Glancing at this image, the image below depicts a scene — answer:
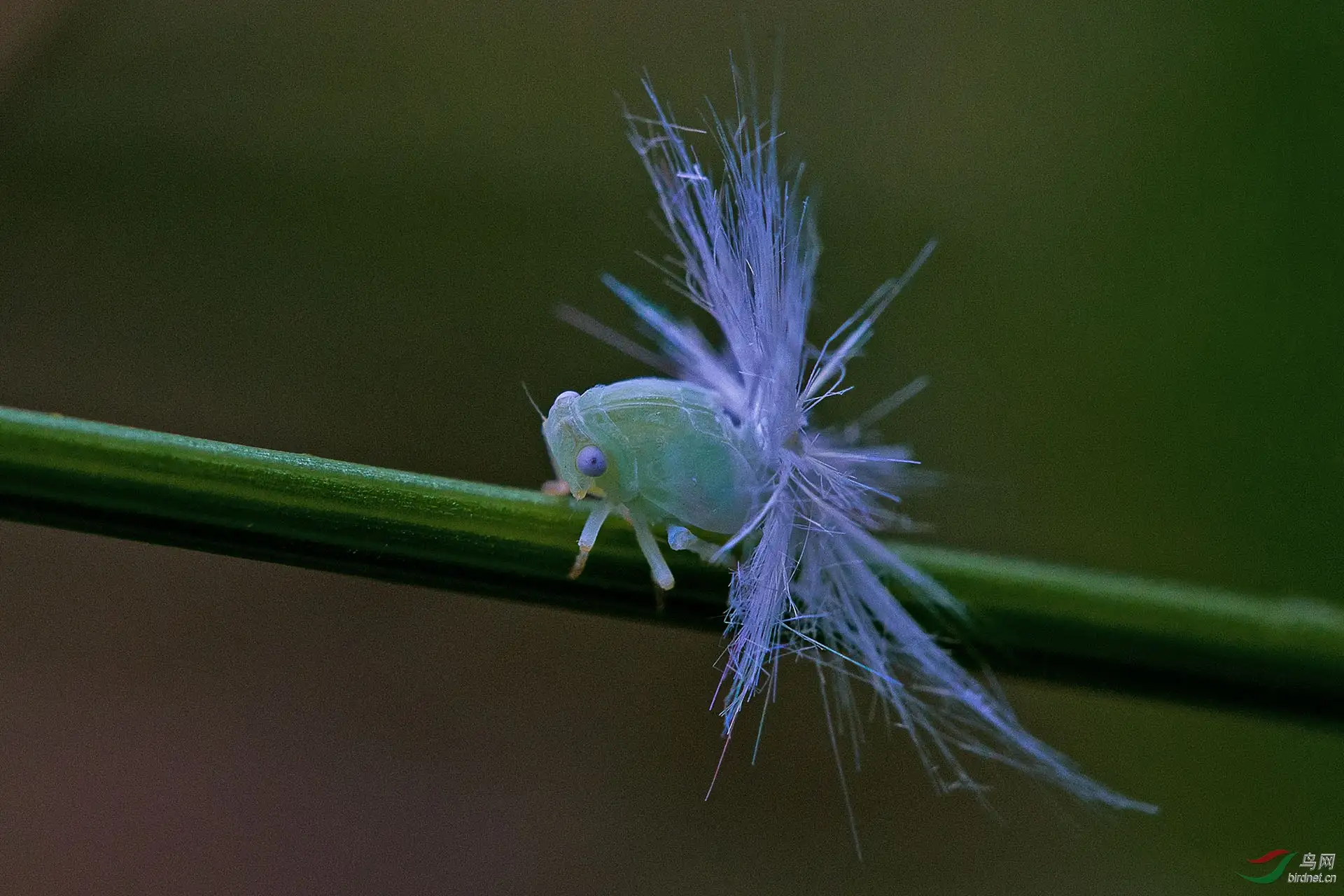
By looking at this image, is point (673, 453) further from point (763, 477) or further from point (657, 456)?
point (763, 477)

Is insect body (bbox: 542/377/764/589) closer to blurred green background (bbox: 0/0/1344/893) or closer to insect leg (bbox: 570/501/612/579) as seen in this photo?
insect leg (bbox: 570/501/612/579)

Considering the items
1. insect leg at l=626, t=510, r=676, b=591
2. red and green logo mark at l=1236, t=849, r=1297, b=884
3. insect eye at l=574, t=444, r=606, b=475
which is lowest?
red and green logo mark at l=1236, t=849, r=1297, b=884

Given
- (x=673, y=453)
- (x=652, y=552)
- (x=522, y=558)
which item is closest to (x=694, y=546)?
(x=652, y=552)

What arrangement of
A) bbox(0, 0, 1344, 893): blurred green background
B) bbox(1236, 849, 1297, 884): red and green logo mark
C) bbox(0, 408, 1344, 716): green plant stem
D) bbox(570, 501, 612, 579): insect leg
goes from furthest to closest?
bbox(0, 0, 1344, 893): blurred green background → bbox(1236, 849, 1297, 884): red and green logo mark → bbox(570, 501, 612, 579): insect leg → bbox(0, 408, 1344, 716): green plant stem

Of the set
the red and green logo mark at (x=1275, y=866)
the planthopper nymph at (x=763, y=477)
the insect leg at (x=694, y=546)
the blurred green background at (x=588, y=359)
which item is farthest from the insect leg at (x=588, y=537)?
the red and green logo mark at (x=1275, y=866)

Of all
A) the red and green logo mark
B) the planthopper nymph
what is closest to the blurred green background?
the red and green logo mark

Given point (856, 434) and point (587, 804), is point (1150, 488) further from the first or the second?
point (587, 804)

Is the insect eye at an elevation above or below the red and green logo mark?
above

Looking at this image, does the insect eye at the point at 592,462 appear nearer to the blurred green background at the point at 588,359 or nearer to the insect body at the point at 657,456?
the insect body at the point at 657,456
